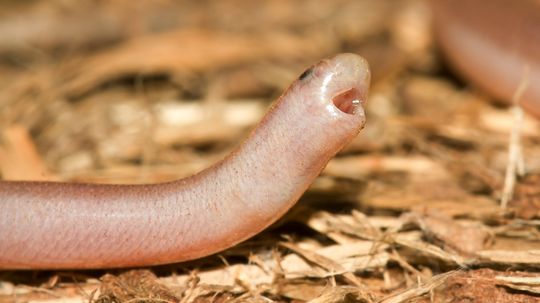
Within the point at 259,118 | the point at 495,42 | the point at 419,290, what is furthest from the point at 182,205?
the point at 495,42

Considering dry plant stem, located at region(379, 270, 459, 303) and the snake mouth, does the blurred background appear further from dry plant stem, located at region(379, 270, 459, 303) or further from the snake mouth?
the snake mouth

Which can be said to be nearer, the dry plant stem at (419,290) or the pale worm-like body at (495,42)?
the dry plant stem at (419,290)

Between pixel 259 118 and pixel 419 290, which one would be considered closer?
pixel 419 290

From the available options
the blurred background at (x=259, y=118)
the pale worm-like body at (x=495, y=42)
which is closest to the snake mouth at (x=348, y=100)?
the blurred background at (x=259, y=118)

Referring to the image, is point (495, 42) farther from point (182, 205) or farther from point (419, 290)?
point (182, 205)

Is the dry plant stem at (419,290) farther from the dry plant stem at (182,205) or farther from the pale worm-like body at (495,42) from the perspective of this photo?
the pale worm-like body at (495,42)

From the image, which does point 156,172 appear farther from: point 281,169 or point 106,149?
point 281,169

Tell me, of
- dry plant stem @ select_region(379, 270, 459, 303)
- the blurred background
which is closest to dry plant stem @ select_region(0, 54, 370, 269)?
the blurred background
